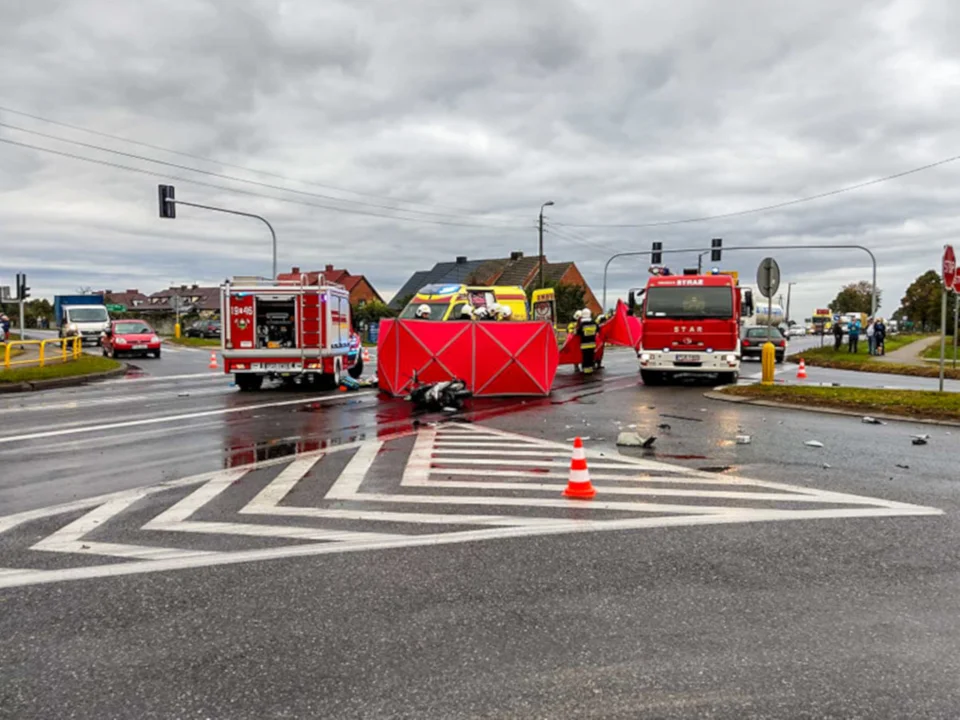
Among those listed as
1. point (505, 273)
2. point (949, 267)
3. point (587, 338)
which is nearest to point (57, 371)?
point (587, 338)

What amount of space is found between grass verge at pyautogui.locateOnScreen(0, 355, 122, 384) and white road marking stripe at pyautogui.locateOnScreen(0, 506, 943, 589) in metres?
15.9

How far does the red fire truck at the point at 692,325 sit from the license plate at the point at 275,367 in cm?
847

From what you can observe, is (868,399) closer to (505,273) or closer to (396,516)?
(396,516)

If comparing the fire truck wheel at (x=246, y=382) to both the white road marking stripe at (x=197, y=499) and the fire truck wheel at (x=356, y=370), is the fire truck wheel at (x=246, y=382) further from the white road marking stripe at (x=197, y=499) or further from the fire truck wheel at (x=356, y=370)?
the white road marking stripe at (x=197, y=499)

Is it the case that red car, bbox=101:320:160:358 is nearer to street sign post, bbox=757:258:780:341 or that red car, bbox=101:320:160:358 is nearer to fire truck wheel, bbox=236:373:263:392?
fire truck wheel, bbox=236:373:263:392

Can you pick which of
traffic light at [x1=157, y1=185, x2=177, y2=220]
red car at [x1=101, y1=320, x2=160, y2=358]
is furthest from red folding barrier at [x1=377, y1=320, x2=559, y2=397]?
red car at [x1=101, y1=320, x2=160, y2=358]

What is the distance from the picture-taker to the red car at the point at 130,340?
3281cm

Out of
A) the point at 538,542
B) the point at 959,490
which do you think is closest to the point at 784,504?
the point at 959,490

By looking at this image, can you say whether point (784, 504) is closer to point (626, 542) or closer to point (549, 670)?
point (626, 542)

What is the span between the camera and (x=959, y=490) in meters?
6.82

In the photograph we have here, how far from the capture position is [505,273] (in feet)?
256

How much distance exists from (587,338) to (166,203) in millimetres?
16886

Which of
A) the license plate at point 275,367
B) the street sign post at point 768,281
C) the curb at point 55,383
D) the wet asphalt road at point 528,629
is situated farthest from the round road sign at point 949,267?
the curb at point 55,383

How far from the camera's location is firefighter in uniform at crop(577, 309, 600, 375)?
22.7 meters
